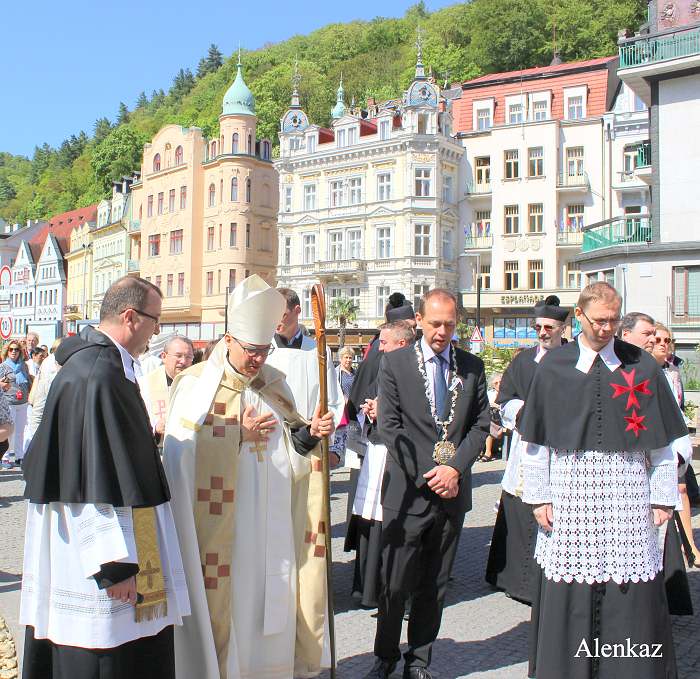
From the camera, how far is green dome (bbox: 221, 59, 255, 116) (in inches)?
2147

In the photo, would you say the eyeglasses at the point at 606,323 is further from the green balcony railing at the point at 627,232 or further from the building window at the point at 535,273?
the building window at the point at 535,273

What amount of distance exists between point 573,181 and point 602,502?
135 ft

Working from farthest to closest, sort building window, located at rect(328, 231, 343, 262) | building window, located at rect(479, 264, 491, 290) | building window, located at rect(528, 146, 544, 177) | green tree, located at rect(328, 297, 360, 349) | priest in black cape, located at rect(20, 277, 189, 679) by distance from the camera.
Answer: building window, located at rect(328, 231, 343, 262) → building window, located at rect(479, 264, 491, 290) → green tree, located at rect(328, 297, 360, 349) → building window, located at rect(528, 146, 544, 177) → priest in black cape, located at rect(20, 277, 189, 679)

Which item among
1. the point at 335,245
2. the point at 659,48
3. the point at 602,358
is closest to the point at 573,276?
the point at 335,245

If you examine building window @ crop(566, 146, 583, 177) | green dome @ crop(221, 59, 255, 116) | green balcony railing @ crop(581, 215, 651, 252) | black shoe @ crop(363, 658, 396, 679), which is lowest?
black shoe @ crop(363, 658, 396, 679)

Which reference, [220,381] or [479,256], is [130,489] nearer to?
[220,381]

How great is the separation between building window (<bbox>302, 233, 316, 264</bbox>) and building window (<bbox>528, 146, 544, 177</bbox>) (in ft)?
44.2

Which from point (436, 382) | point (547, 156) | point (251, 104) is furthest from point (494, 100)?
point (436, 382)

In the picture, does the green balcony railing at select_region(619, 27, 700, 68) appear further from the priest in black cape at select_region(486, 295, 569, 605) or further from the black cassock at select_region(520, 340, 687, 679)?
the black cassock at select_region(520, 340, 687, 679)

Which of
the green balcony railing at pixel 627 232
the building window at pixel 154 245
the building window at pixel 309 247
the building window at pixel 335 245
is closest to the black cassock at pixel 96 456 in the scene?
the green balcony railing at pixel 627 232

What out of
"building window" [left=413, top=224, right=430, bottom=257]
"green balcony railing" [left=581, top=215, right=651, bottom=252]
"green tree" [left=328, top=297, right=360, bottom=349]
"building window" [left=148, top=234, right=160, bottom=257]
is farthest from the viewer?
"building window" [left=148, top=234, right=160, bottom=257]

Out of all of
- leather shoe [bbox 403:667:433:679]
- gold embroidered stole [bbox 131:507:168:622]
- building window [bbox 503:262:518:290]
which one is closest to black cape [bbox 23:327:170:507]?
gold embroidered stole [bbox 131:507:168:622]

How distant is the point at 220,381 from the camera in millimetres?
4484

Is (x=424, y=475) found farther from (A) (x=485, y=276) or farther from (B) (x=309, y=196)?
(B) (x=309, y=196)
